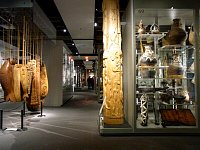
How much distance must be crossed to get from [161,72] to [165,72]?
0.09 metres

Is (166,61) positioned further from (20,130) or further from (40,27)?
(40,27)

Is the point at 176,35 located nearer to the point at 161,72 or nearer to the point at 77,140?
the point at 161,72

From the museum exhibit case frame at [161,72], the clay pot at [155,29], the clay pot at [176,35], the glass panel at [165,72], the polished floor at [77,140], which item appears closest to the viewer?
the polished floor at [77,140]

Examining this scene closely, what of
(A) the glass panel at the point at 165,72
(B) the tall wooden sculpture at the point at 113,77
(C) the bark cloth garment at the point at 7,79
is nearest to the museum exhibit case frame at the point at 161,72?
(A) the glass panel at the point at 165,72

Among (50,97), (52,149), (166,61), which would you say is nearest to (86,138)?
(52,149)

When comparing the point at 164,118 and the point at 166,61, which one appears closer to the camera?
the point at 164,118

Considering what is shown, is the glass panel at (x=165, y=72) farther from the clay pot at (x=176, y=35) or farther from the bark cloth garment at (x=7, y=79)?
the bark cloth garment at (x=7, y=79)

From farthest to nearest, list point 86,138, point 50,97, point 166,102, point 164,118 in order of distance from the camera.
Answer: point 50,97 → point 166,102 → point 164,118 → point 86,138

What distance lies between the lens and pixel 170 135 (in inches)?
197

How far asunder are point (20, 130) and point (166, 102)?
351 cm

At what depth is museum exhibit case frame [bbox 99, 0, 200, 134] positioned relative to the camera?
5.10 m

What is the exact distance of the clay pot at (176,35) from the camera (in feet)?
17.9

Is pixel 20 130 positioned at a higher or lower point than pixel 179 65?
lower

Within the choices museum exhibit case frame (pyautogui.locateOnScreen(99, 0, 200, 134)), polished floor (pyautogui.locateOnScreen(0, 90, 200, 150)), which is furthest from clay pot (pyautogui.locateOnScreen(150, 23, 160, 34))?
polished floor (pyautogui.locateOnScreen(0, 90, 200, 150))
